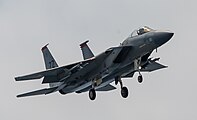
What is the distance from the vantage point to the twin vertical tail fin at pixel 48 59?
46781 millimetres

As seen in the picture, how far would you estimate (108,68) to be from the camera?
131 ft

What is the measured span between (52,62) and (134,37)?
9.41 metres

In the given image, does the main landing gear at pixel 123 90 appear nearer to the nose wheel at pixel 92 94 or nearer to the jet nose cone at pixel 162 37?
the nose wheel at pixel 92 94

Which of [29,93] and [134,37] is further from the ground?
[134,37]

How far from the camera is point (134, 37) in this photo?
39094mm

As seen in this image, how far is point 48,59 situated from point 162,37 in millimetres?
11966

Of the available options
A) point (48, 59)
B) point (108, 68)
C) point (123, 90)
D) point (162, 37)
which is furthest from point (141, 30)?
point (48, 59)

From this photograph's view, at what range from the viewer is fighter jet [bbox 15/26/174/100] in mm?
38312

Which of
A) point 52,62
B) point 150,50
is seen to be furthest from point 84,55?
point 150,50

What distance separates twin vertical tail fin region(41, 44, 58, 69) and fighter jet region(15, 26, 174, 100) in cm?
227

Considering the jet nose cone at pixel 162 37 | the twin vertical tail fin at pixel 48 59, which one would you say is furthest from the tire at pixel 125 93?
the twin vertical tail fin at pixel 48 59

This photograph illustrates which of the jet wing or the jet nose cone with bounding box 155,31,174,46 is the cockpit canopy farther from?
the jet wing

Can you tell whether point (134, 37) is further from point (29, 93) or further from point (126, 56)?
point (29, 93)

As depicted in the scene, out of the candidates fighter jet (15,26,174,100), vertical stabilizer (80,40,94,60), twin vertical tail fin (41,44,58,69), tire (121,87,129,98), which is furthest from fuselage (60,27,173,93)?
twin vertical tail fin (41,44,58,69)
